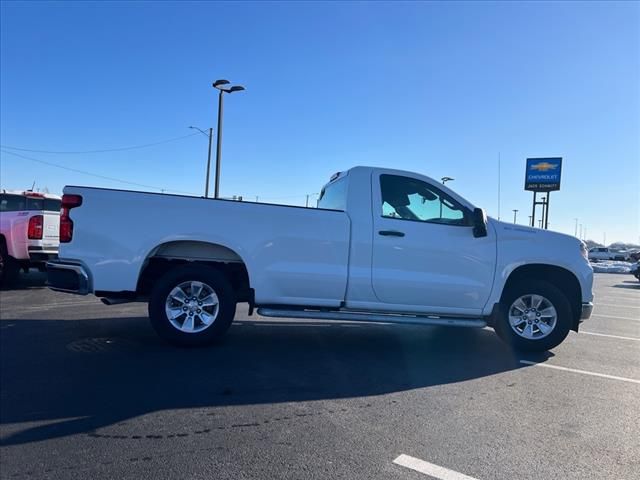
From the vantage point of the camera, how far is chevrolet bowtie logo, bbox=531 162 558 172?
1559 inches

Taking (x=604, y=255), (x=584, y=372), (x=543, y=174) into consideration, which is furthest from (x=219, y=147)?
(x=604, y=255)

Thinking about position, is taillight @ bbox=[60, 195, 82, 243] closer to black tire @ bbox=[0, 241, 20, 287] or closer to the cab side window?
the cab side window

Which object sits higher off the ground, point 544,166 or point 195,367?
point 544,166

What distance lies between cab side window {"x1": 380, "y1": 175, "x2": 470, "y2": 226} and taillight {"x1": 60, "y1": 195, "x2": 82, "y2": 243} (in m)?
3.49

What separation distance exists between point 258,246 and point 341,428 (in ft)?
8.42

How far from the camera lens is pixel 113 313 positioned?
7867mm

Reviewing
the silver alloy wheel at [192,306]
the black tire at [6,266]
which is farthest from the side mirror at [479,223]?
the black tire at [6,266]

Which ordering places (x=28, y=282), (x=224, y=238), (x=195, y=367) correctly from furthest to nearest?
(x=28, y=282) → (x=224, y=238) → (x=195, y=367)

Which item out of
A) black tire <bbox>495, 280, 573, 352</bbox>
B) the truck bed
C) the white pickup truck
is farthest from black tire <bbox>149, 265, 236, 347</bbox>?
black tire <bbox>495, 280, 573, 352</bbox>

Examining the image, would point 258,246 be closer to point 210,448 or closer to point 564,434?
point 210,448

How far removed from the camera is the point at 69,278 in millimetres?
5445

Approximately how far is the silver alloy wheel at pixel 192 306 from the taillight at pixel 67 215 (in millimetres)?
1310

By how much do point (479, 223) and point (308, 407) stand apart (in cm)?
308

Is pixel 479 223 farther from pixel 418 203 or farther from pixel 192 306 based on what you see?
pixel 192 306
